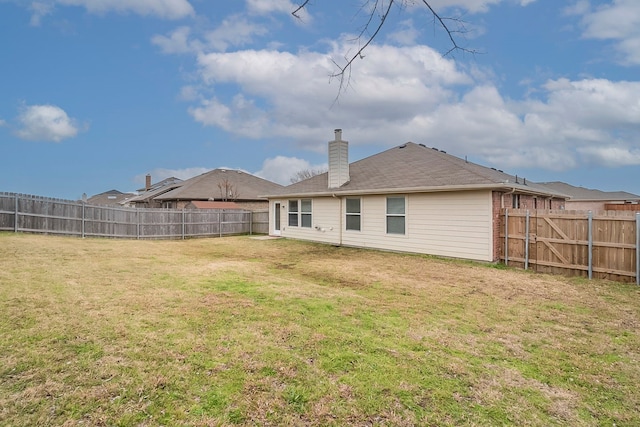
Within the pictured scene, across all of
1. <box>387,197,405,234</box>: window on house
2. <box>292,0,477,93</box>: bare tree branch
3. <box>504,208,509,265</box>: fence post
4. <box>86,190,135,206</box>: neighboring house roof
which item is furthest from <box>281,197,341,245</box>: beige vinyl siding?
<box>86,190,135,206</box>: neighboring house roof

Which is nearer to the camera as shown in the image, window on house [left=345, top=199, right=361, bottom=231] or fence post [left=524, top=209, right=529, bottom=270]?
fence post [left=524, top=209, right=529, bottom=270]

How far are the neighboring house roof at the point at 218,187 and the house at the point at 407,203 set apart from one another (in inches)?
397

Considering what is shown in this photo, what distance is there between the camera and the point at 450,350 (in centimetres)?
360

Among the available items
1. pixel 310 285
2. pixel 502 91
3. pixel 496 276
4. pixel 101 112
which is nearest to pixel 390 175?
pixel 502 91

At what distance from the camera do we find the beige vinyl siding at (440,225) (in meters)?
9.90

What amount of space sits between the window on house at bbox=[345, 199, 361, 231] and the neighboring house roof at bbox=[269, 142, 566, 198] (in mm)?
593

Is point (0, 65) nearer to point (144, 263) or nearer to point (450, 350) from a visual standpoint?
point (144, 263)

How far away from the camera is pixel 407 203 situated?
11695mm

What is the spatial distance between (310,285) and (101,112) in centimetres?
1368

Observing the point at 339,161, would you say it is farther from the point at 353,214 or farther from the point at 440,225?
the point at 440,225

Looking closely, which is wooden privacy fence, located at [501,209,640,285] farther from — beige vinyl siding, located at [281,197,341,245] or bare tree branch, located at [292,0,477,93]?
bare tree branch, located at [292,0,477,93]

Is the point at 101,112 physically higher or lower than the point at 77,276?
higher

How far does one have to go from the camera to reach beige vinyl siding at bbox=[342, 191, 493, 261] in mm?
9898

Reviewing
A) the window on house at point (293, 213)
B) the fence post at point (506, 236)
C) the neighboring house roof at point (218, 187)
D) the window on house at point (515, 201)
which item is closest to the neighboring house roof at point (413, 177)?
the window on house at point (515, 201)
